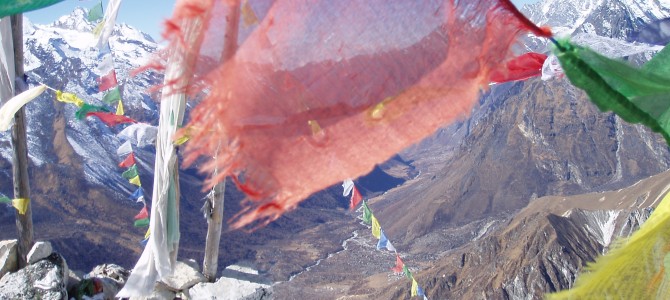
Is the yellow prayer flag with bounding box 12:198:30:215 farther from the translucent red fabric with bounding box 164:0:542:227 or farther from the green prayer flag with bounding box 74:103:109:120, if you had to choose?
the translucent red fabric with bounding box 164:0:542:227

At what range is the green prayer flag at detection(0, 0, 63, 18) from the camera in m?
2.10

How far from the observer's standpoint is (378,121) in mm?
1716

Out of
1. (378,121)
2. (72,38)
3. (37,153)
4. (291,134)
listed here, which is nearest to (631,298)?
(378,121)

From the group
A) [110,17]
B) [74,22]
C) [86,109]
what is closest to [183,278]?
[86,109]

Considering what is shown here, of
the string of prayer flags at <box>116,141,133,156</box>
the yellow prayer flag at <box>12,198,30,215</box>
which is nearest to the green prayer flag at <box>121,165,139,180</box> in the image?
the string of prayer flags at <box>116,141,133,156</box>

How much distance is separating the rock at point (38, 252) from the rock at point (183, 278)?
1.26m

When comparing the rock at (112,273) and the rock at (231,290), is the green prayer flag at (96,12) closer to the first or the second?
the rock at (112,273)

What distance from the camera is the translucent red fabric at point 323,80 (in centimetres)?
163

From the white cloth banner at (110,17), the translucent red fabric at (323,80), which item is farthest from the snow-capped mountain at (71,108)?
the translucent red fabric at (323,80)

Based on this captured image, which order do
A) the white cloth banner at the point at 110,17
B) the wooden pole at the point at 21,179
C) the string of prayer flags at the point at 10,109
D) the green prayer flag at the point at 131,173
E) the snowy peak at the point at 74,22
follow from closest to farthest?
1. the white cloth banner at the point at 110,17
2. the string of prayer flags at the point at 10,109
3. the wooden pole at the point at 21,179
4. the green prayer flag at the point at 131,173
5. the snowy peak at the point at 74,22

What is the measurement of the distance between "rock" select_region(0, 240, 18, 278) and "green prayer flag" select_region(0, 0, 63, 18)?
14.4 ft

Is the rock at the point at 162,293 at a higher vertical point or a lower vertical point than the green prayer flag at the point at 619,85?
lower

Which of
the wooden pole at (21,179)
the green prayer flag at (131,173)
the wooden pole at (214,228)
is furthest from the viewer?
the green prayer flag at (131,173)

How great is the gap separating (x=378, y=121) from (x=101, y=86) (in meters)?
6.90
